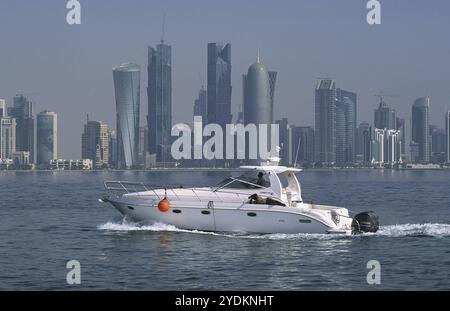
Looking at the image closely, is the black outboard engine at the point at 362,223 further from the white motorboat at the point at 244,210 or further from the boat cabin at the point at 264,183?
the boat cabin at the point at 264,183

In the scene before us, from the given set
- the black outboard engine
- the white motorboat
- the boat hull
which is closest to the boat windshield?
the white motorboat

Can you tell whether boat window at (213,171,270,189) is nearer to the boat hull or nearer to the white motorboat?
the white motorboat

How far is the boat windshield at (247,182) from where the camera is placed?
34.8 m

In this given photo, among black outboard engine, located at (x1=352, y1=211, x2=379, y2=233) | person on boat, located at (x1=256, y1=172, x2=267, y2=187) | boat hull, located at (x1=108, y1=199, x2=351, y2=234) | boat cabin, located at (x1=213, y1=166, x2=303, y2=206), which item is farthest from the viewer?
person on boat, located at (x1=256, y1=172, x2=267, y2=187)

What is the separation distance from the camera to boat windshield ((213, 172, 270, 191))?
34812mm

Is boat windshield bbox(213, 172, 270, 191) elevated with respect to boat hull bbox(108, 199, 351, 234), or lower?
elevated

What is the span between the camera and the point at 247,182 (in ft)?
115

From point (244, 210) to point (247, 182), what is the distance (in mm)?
1826

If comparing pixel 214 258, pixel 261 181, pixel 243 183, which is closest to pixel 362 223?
pixel 261 181

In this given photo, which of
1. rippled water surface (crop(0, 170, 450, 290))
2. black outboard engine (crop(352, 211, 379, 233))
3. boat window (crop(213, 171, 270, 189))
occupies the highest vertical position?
boat window (crop(213, 171, 270, 189))
